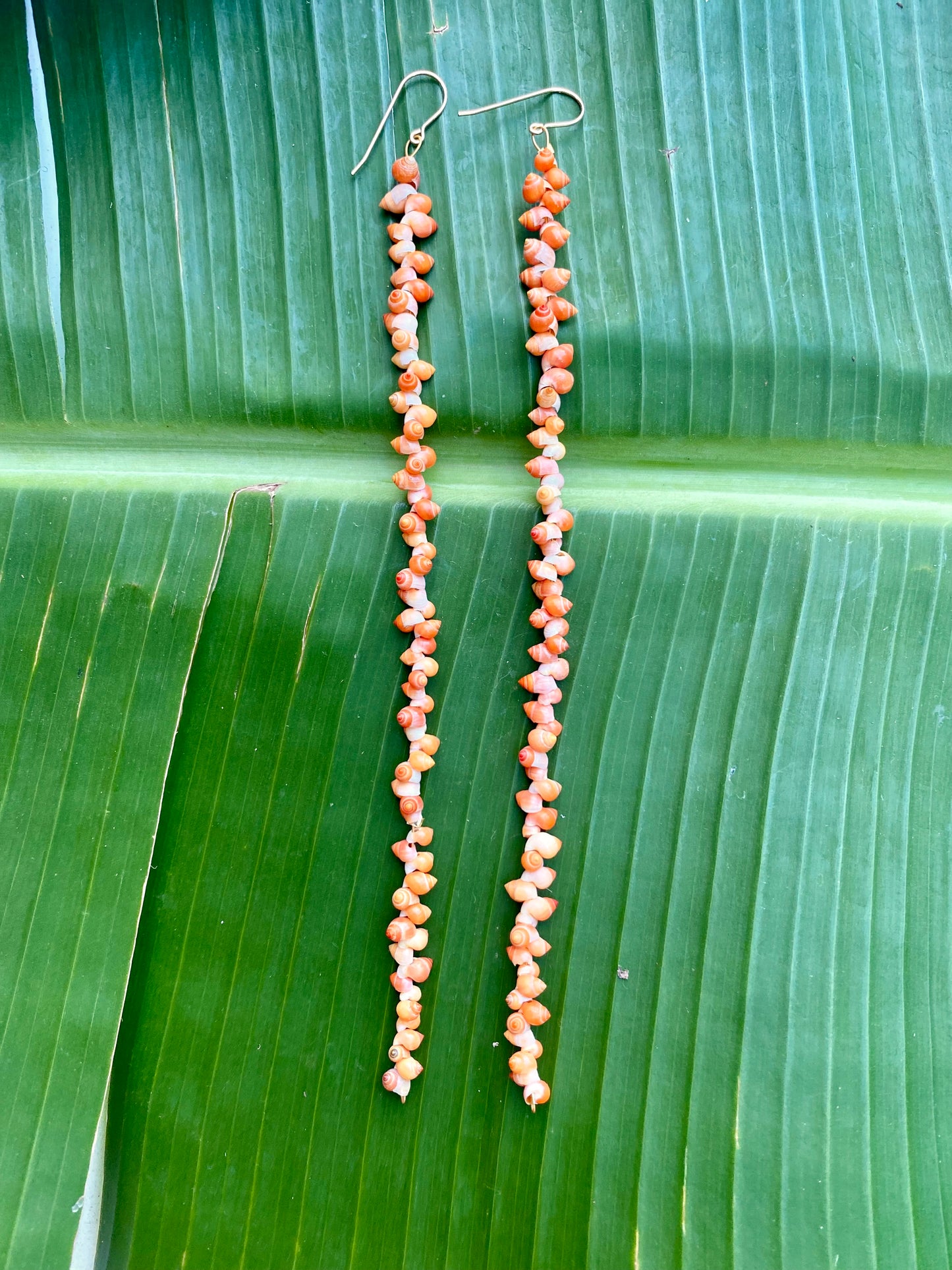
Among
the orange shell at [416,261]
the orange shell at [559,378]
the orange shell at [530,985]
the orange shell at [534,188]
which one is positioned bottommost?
the orange shell at [530,985]

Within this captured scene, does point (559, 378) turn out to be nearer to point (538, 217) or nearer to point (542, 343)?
point (542, 343)

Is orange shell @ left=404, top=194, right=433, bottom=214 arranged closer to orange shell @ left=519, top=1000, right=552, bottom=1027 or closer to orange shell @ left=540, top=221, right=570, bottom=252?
orange shell @ left=540, top=221, right=570, bottom=252

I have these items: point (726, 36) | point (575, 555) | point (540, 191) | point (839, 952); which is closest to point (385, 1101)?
point (839, 952)

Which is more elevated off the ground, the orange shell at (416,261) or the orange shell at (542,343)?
the orange shell at (416,261)

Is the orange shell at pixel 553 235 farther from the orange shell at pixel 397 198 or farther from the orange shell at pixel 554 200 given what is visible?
the orange shell at pixel 397 198

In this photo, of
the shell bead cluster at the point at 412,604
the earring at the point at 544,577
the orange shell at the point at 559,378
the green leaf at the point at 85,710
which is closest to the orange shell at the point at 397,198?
the shell bead cluster at the point at 412,604

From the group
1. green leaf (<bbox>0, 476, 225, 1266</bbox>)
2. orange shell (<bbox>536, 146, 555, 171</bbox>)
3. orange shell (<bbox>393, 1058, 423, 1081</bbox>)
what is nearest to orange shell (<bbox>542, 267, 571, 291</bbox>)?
orange shell (<bbox>536, 146, 555, 171</bbox>)
